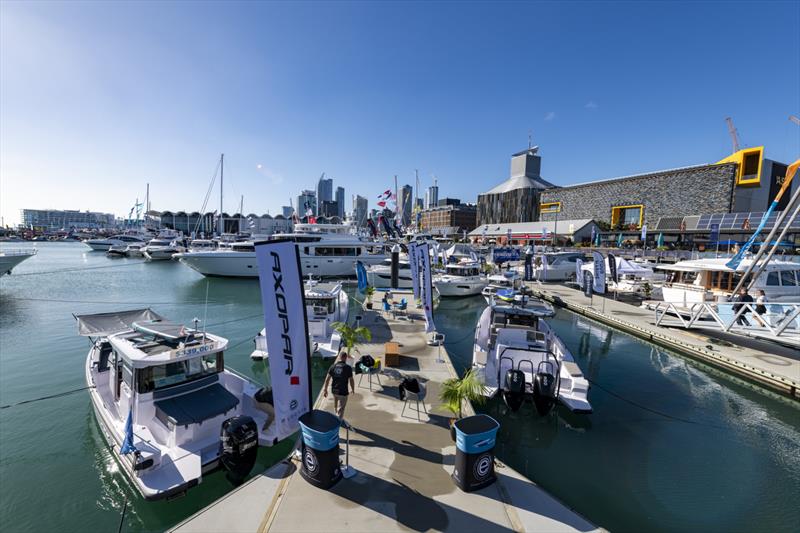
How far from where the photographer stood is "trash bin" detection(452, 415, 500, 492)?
5699 mm

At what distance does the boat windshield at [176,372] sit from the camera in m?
7.37

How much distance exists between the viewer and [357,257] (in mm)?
41281

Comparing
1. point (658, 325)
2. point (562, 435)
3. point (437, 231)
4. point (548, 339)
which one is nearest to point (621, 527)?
point (562, 435)

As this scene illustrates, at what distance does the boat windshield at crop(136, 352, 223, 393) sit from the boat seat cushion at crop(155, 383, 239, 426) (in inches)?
13.9

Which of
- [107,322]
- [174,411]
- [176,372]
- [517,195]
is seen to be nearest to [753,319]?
[174,411]

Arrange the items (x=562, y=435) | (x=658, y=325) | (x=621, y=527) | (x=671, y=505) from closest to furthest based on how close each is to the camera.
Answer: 1. (x=621, y=527)
2. (x=671, y=505)
3. (x=562, y=435)
4. (x=658, y=325)

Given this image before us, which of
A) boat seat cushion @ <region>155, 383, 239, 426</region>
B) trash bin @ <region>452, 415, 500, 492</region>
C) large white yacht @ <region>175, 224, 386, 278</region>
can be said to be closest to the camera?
trash bin @ <region>452, 415, 500, 492</region>

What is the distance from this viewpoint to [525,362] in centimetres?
1098

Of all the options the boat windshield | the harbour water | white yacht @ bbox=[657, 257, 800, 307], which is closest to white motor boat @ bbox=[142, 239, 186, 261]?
the harbour water

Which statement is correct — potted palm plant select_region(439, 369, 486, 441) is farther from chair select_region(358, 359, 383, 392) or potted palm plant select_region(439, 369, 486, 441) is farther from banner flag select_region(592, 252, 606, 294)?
banner flag select_region(592, 252, 606, 294)

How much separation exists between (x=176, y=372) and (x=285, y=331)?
3387mm

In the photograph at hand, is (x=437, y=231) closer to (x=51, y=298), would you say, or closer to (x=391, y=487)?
(x=51, y=298)

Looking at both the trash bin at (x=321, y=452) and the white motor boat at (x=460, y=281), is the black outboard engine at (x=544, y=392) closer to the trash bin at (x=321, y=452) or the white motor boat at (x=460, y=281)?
the trash bin at (x=321, y=452)

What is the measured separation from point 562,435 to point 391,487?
593cm
